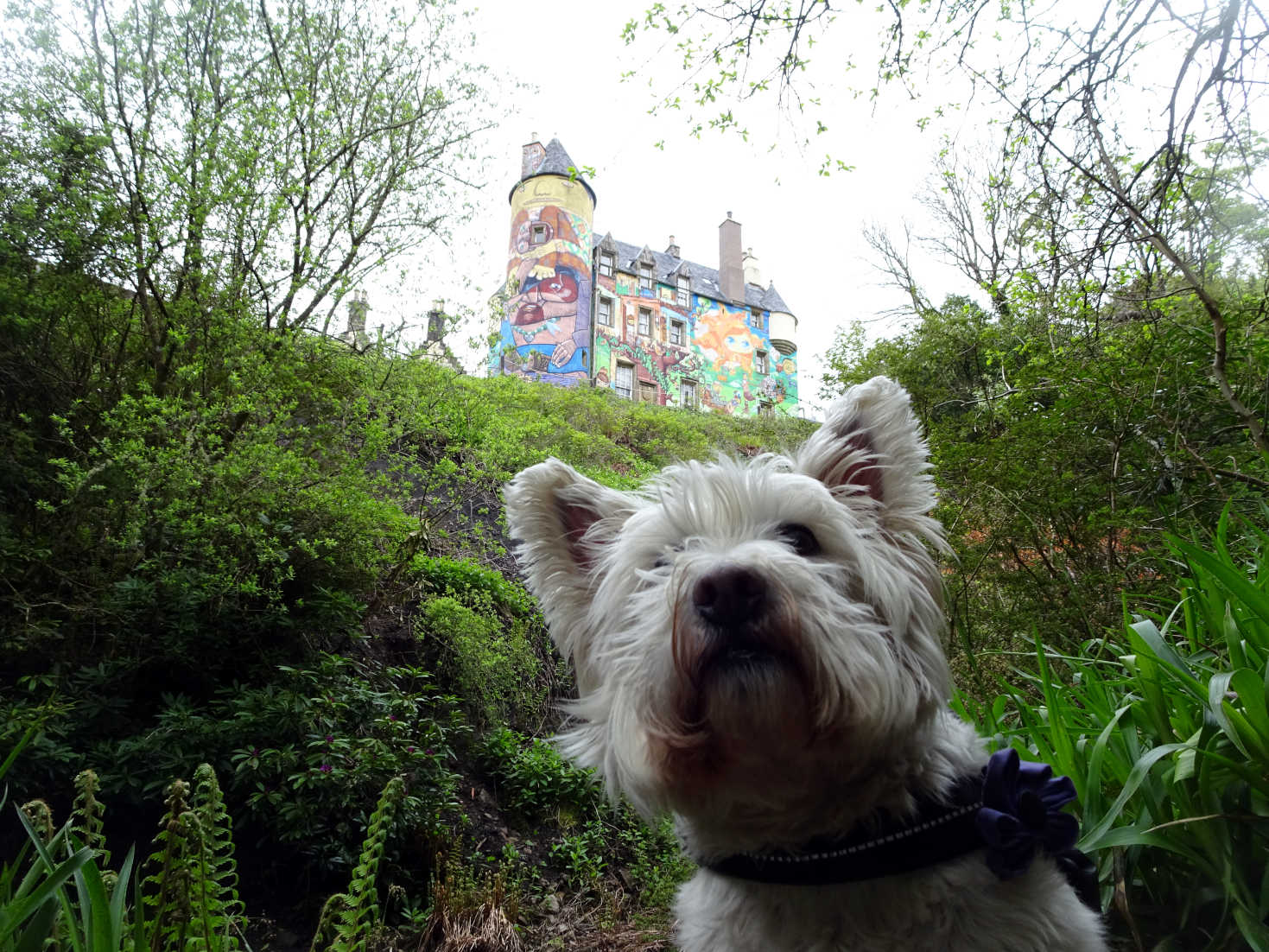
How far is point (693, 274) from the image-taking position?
34.2m

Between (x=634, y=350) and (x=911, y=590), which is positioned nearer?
(x=911, y=590)

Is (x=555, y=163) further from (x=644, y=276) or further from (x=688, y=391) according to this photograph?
(x=688, y=391)

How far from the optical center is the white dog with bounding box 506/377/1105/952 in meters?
1.45

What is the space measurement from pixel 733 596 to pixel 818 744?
371mm

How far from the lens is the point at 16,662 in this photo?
3.44 meters

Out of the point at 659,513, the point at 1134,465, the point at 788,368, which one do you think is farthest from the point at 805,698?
the point at 788,368

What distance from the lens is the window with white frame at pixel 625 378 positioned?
28.8m

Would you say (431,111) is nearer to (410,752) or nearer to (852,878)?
(410,752)

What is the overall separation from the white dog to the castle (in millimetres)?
17828

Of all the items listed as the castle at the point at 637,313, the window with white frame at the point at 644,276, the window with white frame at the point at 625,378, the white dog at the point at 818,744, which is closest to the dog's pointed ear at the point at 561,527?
the white dog at the point at 818,744

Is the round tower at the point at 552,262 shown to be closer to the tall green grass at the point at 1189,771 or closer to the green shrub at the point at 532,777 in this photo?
the green shrub at the point at 532,777

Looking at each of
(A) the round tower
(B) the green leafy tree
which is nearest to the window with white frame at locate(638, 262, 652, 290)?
(A) the round tower

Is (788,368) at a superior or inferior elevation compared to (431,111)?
superior

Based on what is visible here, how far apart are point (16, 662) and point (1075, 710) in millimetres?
4828
